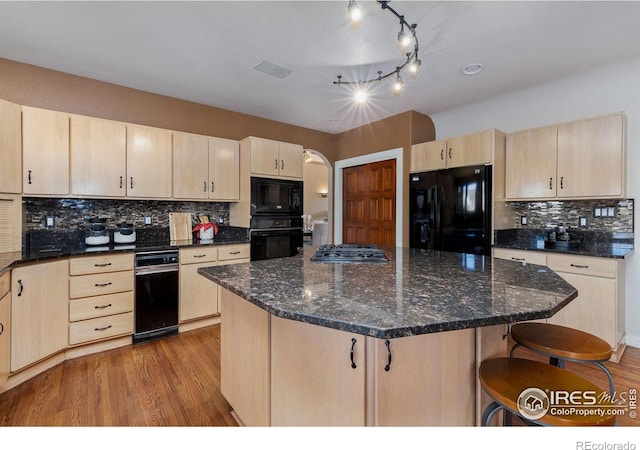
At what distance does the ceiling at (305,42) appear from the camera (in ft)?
6.79

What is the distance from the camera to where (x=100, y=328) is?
8.76 ft

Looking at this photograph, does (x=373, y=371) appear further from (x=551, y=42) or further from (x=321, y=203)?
(x=321, y=203)

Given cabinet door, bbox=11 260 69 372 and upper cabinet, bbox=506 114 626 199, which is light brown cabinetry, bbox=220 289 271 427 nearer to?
cabinet door, bbox=11 260 69 372

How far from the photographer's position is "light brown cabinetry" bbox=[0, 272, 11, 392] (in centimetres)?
198

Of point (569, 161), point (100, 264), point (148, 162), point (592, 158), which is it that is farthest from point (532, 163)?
point (100, 264)

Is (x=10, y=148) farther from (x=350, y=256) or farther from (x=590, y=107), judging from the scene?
(x=590, y=107)

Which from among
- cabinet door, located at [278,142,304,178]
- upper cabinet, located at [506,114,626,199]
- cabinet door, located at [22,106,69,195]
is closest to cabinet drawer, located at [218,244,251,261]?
cabinet door, located at [278,142,304,178]

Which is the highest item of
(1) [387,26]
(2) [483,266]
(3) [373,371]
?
(1) [387,26]


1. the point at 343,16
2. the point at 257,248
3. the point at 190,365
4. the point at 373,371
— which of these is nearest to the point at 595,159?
the point at 343,16

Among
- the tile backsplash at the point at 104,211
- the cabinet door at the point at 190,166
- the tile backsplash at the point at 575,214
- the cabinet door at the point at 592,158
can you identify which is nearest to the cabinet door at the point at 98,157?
the tile backsplash at the point at 104,211

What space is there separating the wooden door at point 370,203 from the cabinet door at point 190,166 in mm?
2431

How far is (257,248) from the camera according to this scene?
3736 mm

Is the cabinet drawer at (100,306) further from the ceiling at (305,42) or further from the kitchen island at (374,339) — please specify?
the ceiling at (305,42)
